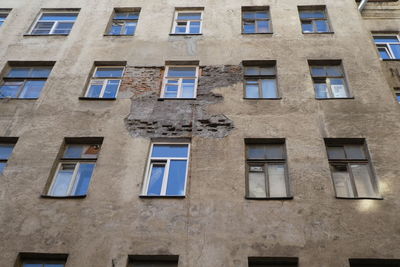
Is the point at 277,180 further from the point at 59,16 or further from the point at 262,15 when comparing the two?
the point at 59,16

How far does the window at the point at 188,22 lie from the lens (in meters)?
13.4

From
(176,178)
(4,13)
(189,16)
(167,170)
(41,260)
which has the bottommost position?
(41,260)

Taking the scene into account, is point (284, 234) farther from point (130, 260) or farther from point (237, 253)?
point (130, 260)

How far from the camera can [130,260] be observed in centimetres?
791

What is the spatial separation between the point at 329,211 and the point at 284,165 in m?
1.58

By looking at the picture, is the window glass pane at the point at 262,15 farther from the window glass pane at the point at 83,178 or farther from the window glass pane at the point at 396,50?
the window glass pane at the point at 83,178

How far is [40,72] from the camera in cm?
1237

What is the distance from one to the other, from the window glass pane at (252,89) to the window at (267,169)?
1.83 metres

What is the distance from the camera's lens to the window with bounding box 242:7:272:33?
1320 cm

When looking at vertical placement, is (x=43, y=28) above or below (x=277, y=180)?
above

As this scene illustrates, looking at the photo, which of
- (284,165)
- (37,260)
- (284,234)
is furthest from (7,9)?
(284,234)

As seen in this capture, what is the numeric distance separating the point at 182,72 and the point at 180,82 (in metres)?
0.49

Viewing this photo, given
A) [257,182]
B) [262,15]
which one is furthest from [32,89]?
[262,15]

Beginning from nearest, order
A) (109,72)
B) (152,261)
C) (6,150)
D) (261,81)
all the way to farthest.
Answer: (152,261) → (6,150) → (261,81) → (109,72)
